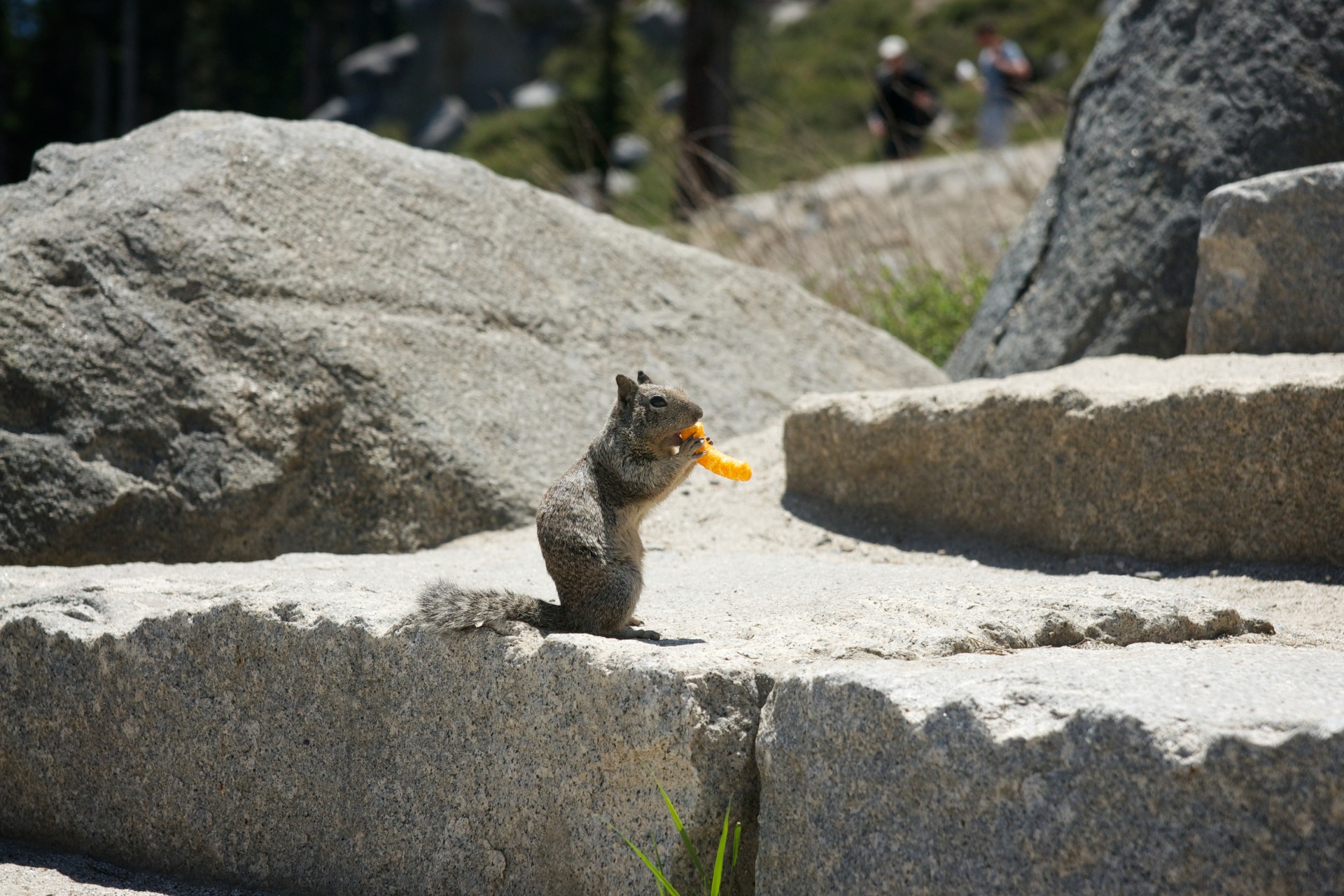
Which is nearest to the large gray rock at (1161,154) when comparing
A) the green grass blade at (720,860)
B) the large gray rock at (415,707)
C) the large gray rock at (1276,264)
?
the large gray rock at (1276,264)

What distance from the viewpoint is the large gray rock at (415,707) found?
102 inches

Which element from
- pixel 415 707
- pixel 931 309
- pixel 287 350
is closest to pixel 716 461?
pixel 415 707

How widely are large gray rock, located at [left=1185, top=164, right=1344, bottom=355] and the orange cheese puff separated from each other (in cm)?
231

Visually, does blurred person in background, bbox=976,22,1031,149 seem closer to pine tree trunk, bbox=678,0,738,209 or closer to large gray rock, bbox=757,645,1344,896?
pine tree trunk, bbox=678,0,738,209

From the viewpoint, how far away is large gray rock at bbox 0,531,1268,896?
8.46ft

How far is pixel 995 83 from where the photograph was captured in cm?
1114

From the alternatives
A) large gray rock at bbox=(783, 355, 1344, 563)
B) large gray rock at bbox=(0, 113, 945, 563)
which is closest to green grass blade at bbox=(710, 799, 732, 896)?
large gray rock at bbox=(783, 355, 1344, 563)

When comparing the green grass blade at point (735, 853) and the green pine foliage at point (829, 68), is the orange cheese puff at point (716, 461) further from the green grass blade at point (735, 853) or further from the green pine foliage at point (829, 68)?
the green pine foliage at point (829, 68)

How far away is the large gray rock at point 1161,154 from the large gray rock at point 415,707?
2230 millimetres

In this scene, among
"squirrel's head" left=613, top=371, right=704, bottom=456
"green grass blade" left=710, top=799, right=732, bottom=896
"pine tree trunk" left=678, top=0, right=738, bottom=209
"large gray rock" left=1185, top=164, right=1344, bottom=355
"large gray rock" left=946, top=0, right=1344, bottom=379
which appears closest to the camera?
"green grass blade" left=710, top=799, right=732, bottom=896

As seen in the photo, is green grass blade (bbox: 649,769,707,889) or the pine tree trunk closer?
green grass blade (bbox: 649,769,707,889)

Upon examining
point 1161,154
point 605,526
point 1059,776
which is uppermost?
point 1161,154

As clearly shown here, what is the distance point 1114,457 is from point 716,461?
1513mm

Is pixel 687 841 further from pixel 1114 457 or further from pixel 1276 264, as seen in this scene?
pixel 1276 264
